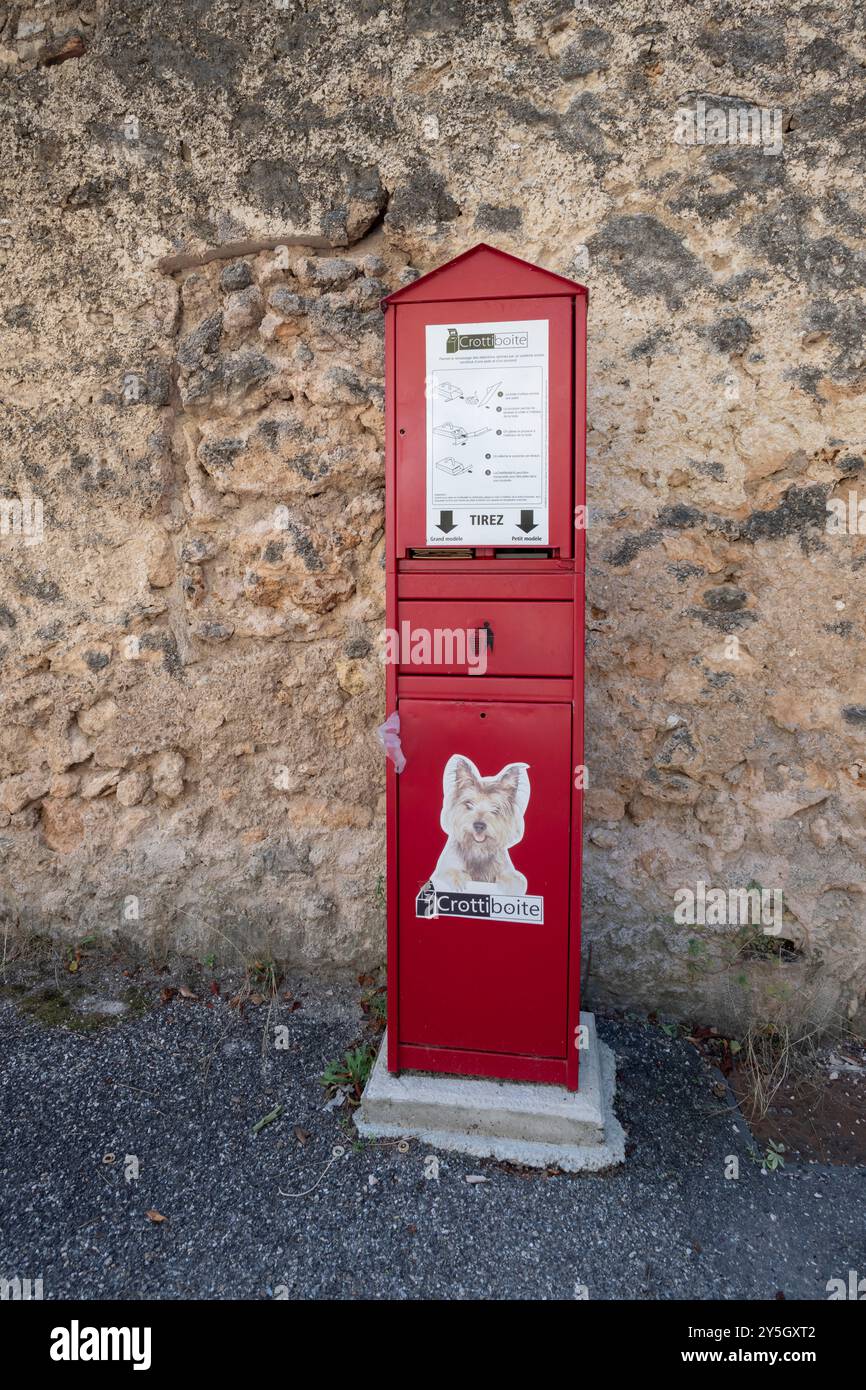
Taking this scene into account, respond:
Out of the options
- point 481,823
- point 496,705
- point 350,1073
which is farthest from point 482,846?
point 350,1073

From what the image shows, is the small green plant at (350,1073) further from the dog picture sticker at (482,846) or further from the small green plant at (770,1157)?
the small green plant at (770,1157)

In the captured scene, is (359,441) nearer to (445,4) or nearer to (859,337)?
(445,4)

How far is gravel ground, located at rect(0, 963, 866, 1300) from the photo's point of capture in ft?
6.22

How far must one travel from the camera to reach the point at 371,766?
304 cm

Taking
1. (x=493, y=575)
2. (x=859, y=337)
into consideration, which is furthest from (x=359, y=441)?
(x=859, y=337)

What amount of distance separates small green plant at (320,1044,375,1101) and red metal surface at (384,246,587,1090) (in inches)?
16.0

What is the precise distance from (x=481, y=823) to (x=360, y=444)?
158 centimetres

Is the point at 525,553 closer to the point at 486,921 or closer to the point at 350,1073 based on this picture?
the point at 486,921

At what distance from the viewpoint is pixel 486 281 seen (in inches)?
82.2

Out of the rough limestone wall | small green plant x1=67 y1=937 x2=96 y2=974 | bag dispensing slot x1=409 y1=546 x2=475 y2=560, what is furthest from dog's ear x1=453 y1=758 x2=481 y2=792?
small green plant x1=67 y1=937 x2=96 y2=974

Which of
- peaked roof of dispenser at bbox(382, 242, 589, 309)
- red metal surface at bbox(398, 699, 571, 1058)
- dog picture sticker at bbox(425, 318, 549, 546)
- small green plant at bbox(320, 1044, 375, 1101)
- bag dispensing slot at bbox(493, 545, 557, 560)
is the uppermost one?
peaked roof of dispenser at bbox(382, 242, 589, 309)

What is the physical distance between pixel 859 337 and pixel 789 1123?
2.65 meters

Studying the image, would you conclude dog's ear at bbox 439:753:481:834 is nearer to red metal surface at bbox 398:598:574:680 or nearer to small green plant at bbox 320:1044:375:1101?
red metal surface at bbox 398:598:574:680

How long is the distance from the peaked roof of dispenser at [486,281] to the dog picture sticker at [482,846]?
4.29 feet
